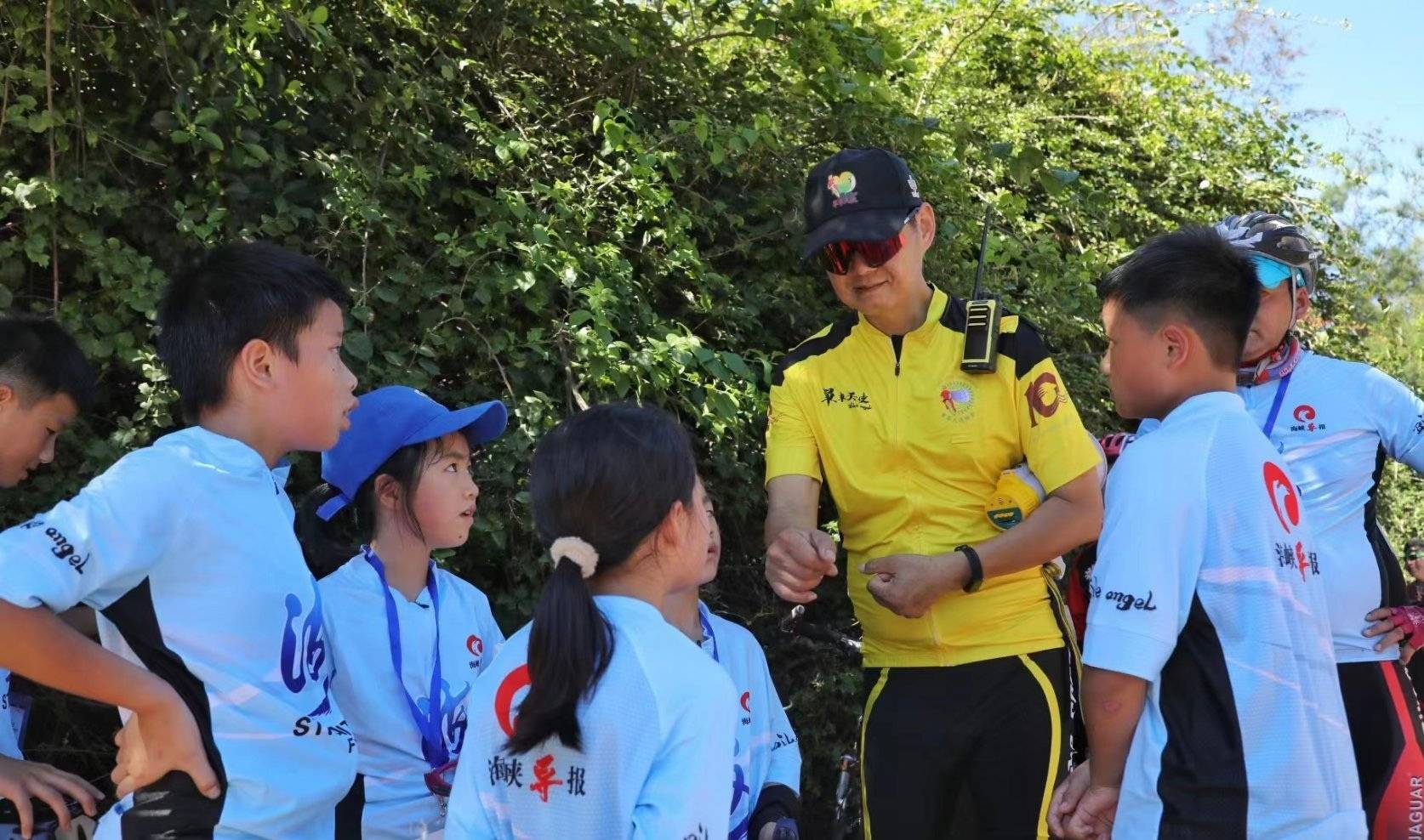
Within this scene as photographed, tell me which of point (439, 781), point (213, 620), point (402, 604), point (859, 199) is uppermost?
point (859, 199)

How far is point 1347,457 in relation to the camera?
391 cm

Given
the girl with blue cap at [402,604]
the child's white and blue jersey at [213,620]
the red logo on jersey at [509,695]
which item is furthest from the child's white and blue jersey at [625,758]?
the girl with blue cap at [402,604]

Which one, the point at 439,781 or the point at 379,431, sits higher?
the point at 379,431

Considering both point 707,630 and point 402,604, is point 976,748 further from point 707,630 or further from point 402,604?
point 402,604

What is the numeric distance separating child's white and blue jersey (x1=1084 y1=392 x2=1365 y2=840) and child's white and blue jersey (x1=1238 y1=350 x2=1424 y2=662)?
4.23 feet

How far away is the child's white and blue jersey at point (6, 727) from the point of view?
3.27 m

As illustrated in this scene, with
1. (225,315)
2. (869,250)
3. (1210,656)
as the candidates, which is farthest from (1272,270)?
(225,315)

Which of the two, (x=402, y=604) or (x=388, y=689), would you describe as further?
(x=402, y=604)

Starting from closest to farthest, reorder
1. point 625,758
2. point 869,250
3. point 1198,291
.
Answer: point 625,758 < point 1198,291 < point 869,250

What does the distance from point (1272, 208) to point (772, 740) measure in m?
5.90

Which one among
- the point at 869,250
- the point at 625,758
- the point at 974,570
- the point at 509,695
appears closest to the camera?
the point at 625,758

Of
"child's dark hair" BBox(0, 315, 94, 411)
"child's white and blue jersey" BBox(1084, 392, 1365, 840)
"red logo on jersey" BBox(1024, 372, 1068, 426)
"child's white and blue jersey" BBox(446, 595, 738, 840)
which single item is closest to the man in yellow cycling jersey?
"red logo on jersey" BBox(1024, 372, 1068, 426)

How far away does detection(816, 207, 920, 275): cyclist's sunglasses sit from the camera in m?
3.49

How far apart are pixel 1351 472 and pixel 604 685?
2729 millimetres
